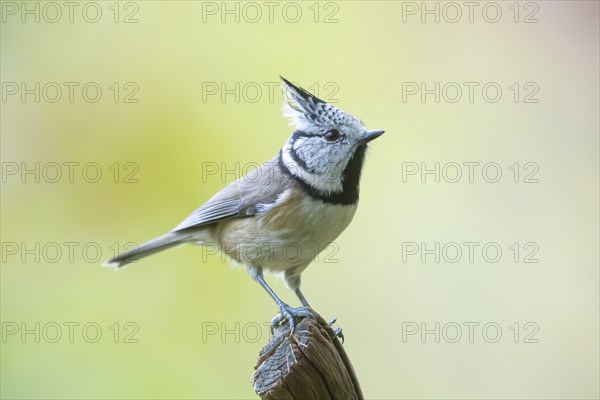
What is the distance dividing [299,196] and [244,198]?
0.31m

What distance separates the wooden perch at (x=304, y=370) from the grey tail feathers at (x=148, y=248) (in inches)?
45.6

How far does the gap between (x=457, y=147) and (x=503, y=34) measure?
79cm

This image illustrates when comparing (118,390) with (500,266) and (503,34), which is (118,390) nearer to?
(500,266)

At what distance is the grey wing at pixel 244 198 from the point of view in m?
3.29

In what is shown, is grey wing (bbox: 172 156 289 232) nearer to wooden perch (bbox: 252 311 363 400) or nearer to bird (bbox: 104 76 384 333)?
bird (bbox: 104 76 384 333)

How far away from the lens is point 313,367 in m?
2.39

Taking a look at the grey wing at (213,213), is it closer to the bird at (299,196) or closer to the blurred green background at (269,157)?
the bird at (299,196)

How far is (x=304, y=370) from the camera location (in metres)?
2.37

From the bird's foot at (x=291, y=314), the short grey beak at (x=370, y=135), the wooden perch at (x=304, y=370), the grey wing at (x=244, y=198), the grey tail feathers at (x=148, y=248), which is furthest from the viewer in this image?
the grey tail feathers at (x=148, y=248)

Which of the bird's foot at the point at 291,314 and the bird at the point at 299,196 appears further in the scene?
the bird at the point at 299,196

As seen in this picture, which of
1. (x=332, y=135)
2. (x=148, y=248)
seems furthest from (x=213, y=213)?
(x=332, y=135)

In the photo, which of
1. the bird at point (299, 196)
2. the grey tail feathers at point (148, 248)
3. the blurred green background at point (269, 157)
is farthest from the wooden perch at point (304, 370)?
the blurred green background at point (269, 157)

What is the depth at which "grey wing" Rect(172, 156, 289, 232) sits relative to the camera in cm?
329

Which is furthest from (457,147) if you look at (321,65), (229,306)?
(229,306)
